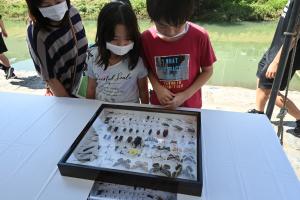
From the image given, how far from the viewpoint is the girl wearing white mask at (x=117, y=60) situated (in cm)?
108

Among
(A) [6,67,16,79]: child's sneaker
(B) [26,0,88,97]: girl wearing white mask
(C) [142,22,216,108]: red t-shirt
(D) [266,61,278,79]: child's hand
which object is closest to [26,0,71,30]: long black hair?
(B) [26,0,88,97]: girl wearing white mask

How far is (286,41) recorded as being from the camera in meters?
1.36

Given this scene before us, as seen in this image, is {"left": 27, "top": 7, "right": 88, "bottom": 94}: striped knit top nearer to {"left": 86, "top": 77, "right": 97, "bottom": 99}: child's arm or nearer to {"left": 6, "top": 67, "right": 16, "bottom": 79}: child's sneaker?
{"left": 86, "top": 77, "right": 97, "bottom": 99}: child's arm

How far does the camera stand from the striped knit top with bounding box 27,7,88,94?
1154 mm

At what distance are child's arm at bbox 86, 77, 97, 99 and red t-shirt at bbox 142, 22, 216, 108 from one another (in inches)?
9.5

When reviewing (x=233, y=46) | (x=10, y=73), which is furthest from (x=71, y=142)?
(x=233, y=46)

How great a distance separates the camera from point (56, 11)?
3.79 ft

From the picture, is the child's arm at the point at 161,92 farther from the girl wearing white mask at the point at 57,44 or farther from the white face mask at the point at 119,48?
the girl wearing white mask at the point at 57,44

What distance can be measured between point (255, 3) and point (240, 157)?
8.90m

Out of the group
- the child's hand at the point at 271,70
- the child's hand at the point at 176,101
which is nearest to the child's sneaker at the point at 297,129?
the child's hand at the point at 271,70

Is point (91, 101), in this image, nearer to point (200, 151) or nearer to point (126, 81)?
point (126, 81)

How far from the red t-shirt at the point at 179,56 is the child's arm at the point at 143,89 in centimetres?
6

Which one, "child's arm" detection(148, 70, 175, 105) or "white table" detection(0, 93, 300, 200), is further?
"child's arm" detection(148, 70, 175, 105)

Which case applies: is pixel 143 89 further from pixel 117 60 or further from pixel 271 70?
pixel 271 70
